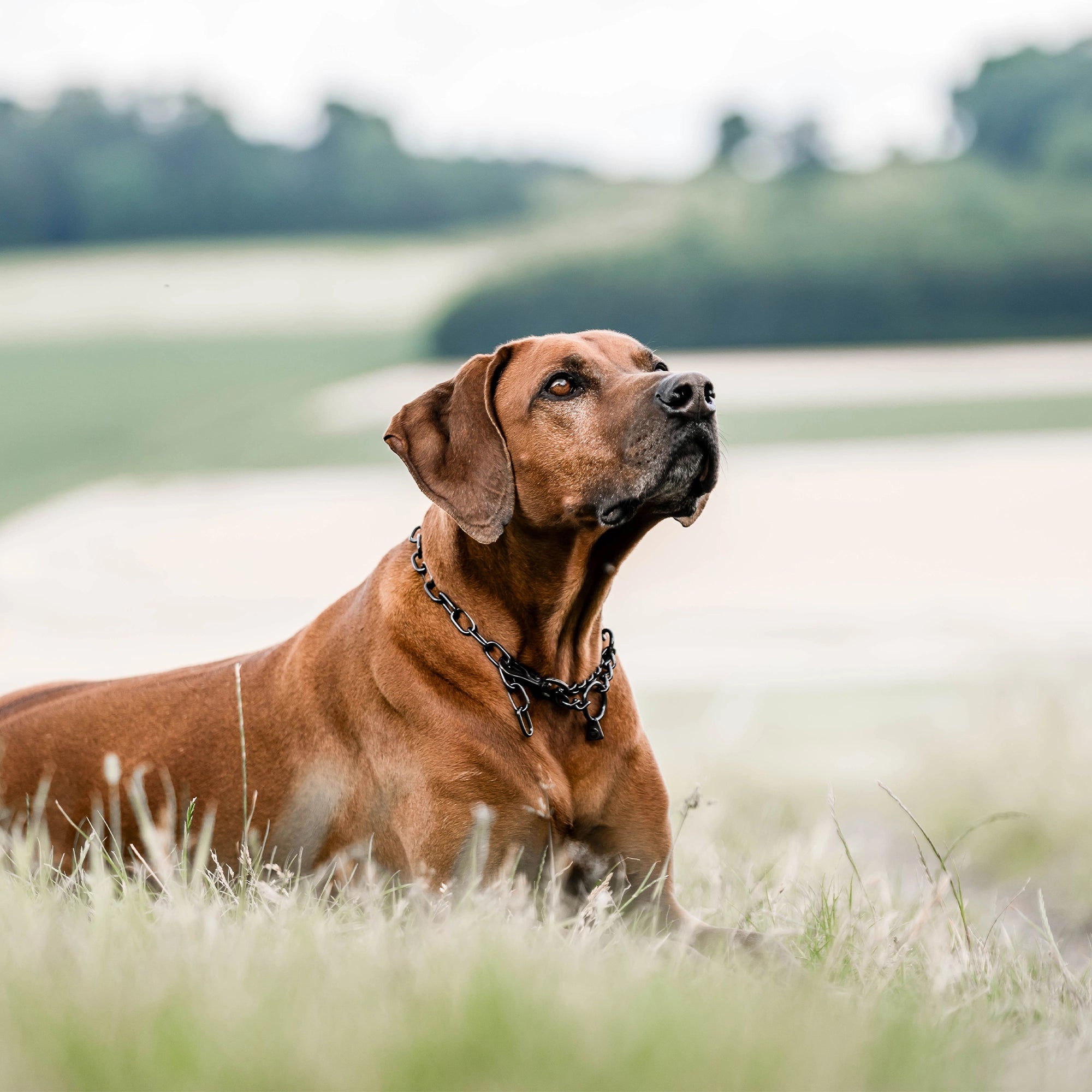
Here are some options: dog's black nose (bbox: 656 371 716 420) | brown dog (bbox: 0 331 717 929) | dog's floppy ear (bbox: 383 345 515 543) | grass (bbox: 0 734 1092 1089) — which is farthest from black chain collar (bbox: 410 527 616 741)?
dog's black nose (bbox: 656 371 716 420)

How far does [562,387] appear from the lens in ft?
11.7

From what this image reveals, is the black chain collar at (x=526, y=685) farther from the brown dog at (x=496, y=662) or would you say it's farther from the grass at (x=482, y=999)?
the grass at (x=482, y=999)

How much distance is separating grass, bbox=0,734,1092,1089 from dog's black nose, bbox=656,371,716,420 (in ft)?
3.86

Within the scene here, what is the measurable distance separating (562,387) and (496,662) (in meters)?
0.78

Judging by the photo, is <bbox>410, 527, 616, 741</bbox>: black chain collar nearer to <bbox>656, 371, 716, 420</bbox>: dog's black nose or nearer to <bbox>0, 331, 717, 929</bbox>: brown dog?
<bbox>0, 331, 717, 929</bbox>: brown dog

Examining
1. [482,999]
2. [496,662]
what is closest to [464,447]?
[496,662]

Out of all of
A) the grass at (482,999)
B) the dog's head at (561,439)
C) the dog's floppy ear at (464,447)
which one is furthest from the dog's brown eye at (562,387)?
the grass at (482,999)

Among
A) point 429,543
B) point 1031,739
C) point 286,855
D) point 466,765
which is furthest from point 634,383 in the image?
point 1031,739

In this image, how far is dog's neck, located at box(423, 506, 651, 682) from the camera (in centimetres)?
353

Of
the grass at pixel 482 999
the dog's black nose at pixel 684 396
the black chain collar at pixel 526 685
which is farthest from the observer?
the black chain collar at pixel 526 685

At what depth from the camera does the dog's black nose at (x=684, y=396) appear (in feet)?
11.0

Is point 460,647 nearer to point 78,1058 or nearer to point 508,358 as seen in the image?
point 508,358

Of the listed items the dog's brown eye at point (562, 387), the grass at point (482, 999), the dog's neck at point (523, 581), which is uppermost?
the dog's brown eye at point (562, 387)

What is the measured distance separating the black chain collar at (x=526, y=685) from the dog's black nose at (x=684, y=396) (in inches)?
30.8
